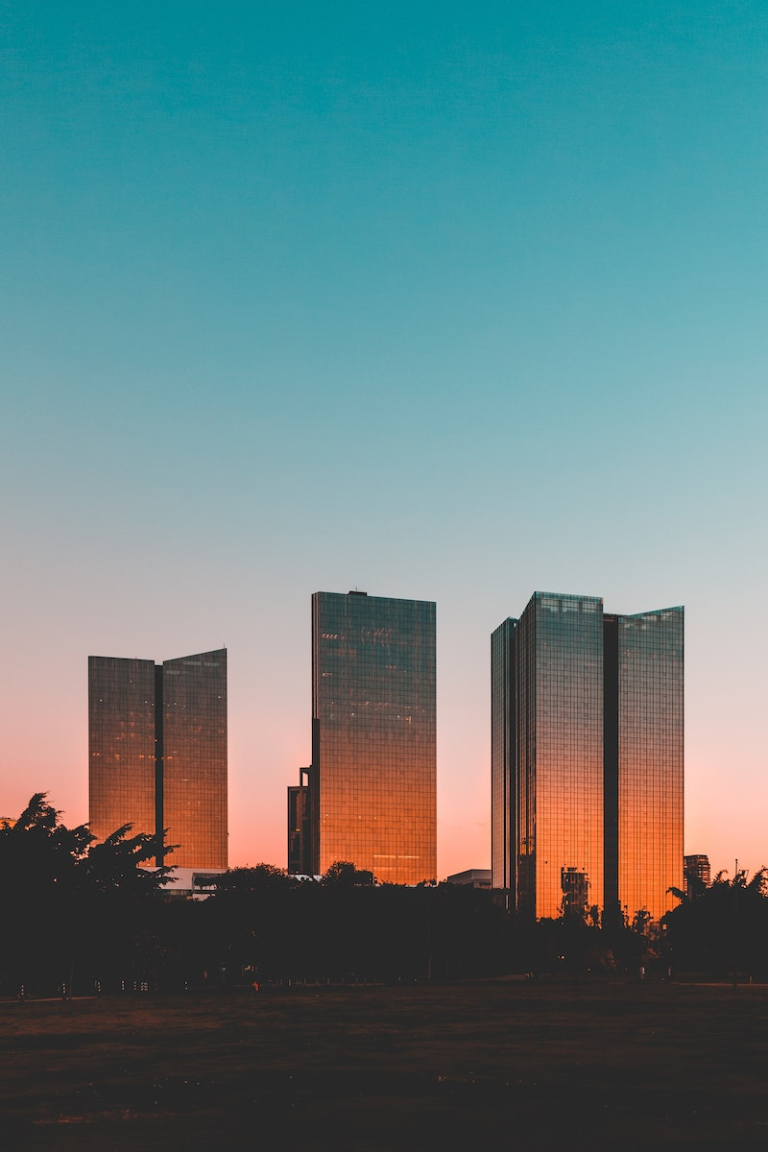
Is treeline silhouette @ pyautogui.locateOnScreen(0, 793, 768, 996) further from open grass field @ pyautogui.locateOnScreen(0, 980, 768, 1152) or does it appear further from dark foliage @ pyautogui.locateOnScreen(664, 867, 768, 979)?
open grass field @ pyautogui.locateOnScreen(0, 980, 768, 1152)

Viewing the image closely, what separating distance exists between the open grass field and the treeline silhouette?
1796cm

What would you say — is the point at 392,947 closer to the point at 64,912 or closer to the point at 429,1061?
the point at 64,912

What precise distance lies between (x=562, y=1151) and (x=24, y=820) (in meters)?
57.1

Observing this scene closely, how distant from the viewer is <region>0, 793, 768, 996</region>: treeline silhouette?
71.4 m

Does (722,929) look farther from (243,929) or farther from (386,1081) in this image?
(386,1081)

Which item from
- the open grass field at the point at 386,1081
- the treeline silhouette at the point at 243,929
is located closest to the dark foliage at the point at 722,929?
the treeline silhouette at the point at 243,929

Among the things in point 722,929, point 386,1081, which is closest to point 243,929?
point 722,929

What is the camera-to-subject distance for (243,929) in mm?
118750

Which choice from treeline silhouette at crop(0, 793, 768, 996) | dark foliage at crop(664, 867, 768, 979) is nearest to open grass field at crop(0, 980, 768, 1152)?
treeline silhouette at crop(0, 793, 768, 996)

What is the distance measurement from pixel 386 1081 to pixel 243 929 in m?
94.7

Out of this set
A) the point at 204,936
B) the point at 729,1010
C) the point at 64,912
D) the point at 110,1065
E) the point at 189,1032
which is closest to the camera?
the point at 110,1065

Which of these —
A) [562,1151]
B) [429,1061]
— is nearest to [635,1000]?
[429,1061]

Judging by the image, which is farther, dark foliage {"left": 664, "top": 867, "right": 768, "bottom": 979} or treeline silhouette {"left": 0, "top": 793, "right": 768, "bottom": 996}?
dark foliage {"left": 664, "top": 867, "right": 768, "bottom": 979}

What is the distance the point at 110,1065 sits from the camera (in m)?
31.6
